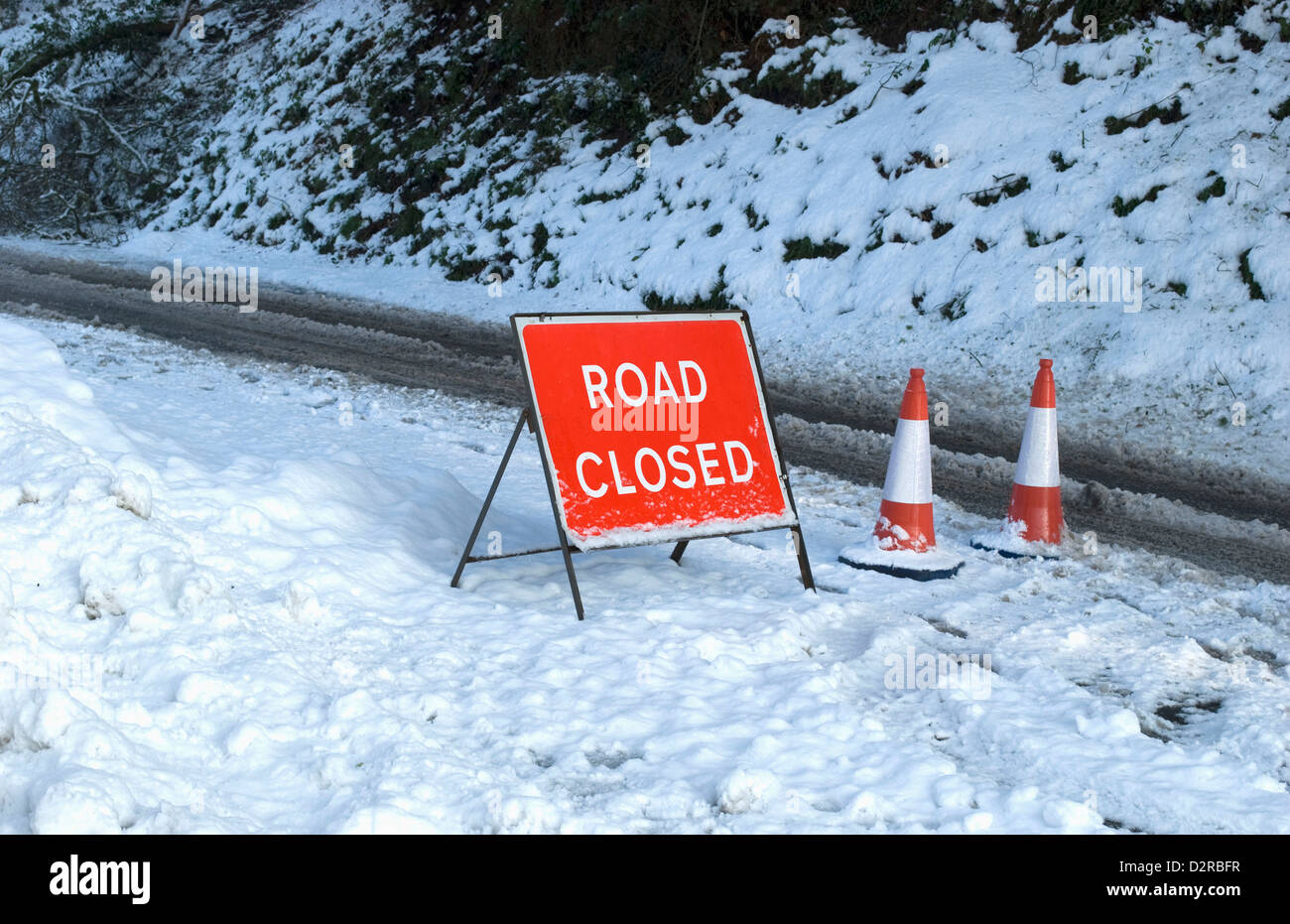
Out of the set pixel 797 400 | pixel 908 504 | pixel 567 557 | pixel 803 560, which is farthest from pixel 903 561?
pixel 797 400

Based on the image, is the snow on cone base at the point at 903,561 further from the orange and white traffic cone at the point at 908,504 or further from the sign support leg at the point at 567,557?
the sign support leg at the point at 567,557

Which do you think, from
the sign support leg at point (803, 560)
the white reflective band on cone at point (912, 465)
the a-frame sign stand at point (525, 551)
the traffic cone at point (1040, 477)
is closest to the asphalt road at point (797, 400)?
the traffic cone at point (1040, 477)

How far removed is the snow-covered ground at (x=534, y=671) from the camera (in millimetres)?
3330

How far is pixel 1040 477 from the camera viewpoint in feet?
19.6

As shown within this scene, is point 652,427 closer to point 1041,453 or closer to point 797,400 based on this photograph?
point 1041,453

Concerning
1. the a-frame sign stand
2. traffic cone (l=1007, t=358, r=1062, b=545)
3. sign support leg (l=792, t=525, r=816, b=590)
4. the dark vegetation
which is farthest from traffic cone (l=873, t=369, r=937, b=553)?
the dark vegetation

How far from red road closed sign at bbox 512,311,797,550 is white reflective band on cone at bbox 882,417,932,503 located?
740 millimetres

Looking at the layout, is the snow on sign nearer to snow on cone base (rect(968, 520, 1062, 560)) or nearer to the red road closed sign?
the red road closed sign

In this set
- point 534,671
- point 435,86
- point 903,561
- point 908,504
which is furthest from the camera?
point 435,86

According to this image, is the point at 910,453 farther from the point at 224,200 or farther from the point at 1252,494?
the point at 224,200

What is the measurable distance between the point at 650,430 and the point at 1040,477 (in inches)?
83.1

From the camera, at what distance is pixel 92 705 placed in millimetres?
3541

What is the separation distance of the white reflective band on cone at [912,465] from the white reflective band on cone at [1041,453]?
1.90ft
